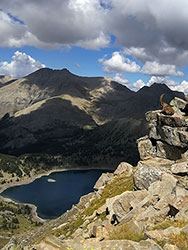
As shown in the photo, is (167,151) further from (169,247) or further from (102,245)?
(169,247)

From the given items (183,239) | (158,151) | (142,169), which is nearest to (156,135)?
(158,151)

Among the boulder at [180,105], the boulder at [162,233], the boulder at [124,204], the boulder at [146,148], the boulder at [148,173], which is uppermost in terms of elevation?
the boulder at [180,105]

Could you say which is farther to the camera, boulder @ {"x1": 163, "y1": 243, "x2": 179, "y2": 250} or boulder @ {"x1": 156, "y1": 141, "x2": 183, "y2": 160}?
boulder @ {"x1": 156, "y1": 141, "x2": 183, "y2": 160}

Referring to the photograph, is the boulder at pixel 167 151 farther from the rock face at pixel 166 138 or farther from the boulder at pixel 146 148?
the boulder at pixel 146 148

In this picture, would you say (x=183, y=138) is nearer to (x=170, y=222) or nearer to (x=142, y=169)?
(x=142, y=169)

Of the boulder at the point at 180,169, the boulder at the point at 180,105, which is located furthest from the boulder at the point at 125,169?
the boulder at the point at 180,169

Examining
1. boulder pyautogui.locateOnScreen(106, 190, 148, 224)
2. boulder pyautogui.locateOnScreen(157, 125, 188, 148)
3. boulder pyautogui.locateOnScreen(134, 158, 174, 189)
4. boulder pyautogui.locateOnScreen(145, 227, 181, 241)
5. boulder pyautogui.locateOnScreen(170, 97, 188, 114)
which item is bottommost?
boulder pyautogui.locateOnScreen(106, 190, 148, 224)

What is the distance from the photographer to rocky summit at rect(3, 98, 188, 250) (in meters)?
18.8

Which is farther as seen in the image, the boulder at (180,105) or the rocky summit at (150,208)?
the boulder at (180,105)

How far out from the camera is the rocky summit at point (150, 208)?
1875 centimetres

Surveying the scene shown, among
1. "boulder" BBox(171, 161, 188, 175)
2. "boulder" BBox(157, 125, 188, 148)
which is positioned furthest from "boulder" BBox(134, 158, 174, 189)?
"boulder" BBox(157, 125, 188, 148)

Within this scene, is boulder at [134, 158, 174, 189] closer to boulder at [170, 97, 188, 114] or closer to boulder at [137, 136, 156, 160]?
boulder at [137, 136, 156, 160]

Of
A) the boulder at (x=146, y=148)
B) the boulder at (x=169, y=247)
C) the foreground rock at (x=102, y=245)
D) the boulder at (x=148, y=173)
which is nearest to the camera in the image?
the boulder at (x=169, y=247)

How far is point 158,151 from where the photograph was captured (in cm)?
4581
